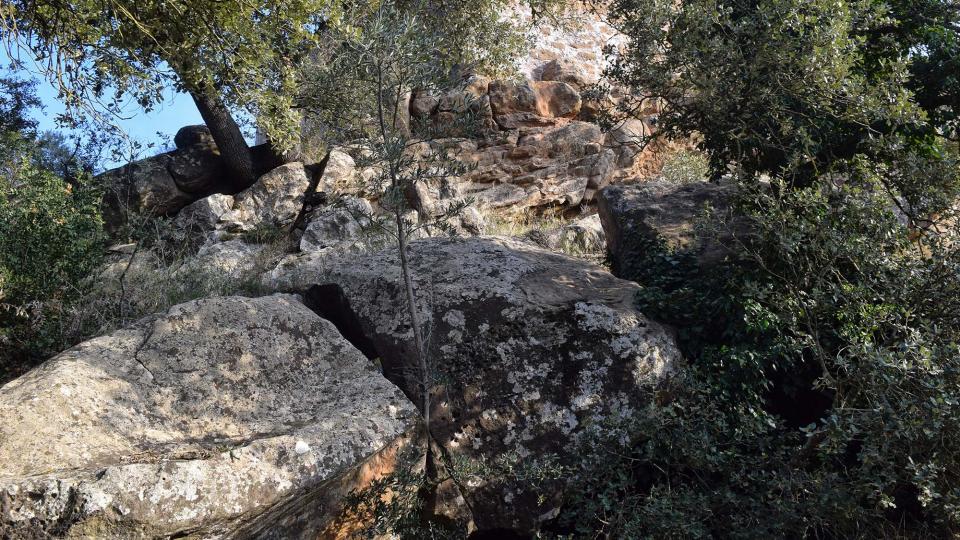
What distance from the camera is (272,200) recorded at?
43.6ft

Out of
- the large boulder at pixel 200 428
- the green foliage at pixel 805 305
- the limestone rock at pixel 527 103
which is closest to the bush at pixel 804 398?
the green foliage at pixel 805 305

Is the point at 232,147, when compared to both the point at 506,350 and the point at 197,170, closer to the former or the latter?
the point at 197,170

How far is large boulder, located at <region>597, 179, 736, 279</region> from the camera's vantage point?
7504 millimetres

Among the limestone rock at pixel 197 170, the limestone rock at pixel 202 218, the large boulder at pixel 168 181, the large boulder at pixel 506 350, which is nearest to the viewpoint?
the large boulder at pixel 506 350

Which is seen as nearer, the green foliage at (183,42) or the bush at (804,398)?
the bush at (804,398)

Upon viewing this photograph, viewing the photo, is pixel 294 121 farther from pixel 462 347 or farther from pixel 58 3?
pixel 462 347

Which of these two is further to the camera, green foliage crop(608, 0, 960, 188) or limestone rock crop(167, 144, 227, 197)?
limestone rock crop(167, 144, 227, 197)

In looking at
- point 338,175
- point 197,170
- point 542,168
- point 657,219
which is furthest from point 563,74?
point 657,219

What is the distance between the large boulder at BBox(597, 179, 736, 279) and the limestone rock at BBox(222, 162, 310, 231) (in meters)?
6.50

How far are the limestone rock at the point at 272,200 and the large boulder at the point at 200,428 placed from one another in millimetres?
7193

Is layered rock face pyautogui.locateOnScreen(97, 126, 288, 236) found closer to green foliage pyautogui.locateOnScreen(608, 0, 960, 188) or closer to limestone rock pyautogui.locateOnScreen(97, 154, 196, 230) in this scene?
limestone rock pyautogui.locateOnScreen(97, 154, 196, 230)

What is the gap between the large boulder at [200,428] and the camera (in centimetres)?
397

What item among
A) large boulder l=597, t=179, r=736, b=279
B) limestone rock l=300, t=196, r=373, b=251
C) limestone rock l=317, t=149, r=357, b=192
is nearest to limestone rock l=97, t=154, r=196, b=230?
limestone rock l=317, t=149, r=357, b=192

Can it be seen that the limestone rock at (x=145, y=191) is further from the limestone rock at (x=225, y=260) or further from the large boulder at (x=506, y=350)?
the large boulder at (x=506, y=350)
